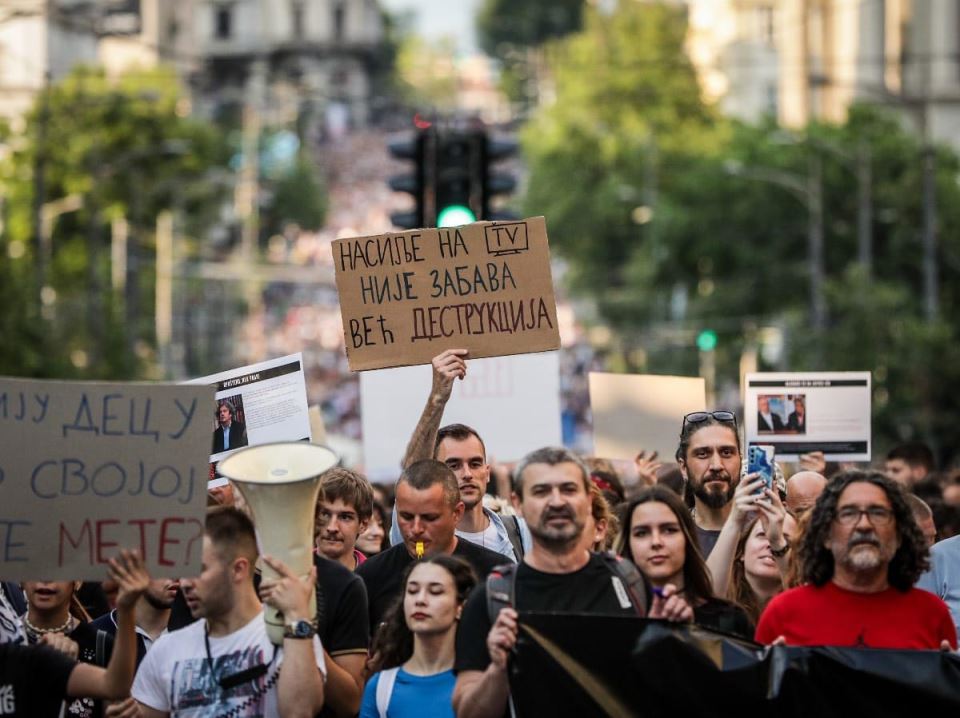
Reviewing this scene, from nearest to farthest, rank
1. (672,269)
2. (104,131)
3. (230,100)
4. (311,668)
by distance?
(311,668) < (672,269) < (104,131) < (230,100)

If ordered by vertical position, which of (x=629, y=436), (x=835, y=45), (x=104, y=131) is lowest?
(x=629, y=436)

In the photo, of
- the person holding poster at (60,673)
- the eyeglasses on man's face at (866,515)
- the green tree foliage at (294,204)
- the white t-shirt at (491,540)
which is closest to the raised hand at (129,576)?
the person holding poster at (60,673)

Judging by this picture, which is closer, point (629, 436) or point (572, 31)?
point (629, 436)

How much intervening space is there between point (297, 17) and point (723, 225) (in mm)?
133328

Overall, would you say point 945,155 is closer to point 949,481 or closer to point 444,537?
point 949,481

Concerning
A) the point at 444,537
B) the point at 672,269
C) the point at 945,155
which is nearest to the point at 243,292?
the point at 672,269

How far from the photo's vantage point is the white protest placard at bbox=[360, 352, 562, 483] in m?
13.2

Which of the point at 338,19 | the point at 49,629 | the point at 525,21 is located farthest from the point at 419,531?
the point at 338,19

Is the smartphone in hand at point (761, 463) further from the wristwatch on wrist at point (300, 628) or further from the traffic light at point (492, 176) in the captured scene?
the traffic light at point (492, 176)

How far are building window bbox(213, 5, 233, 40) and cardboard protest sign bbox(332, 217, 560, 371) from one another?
16788 cm

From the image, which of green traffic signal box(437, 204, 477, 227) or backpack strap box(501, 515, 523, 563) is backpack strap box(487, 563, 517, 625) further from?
green traffic signal box(437, 204, 477, 227)

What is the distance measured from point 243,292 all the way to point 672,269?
96.2ft

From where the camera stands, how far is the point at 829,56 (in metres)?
76.4

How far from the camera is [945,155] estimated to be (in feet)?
162
